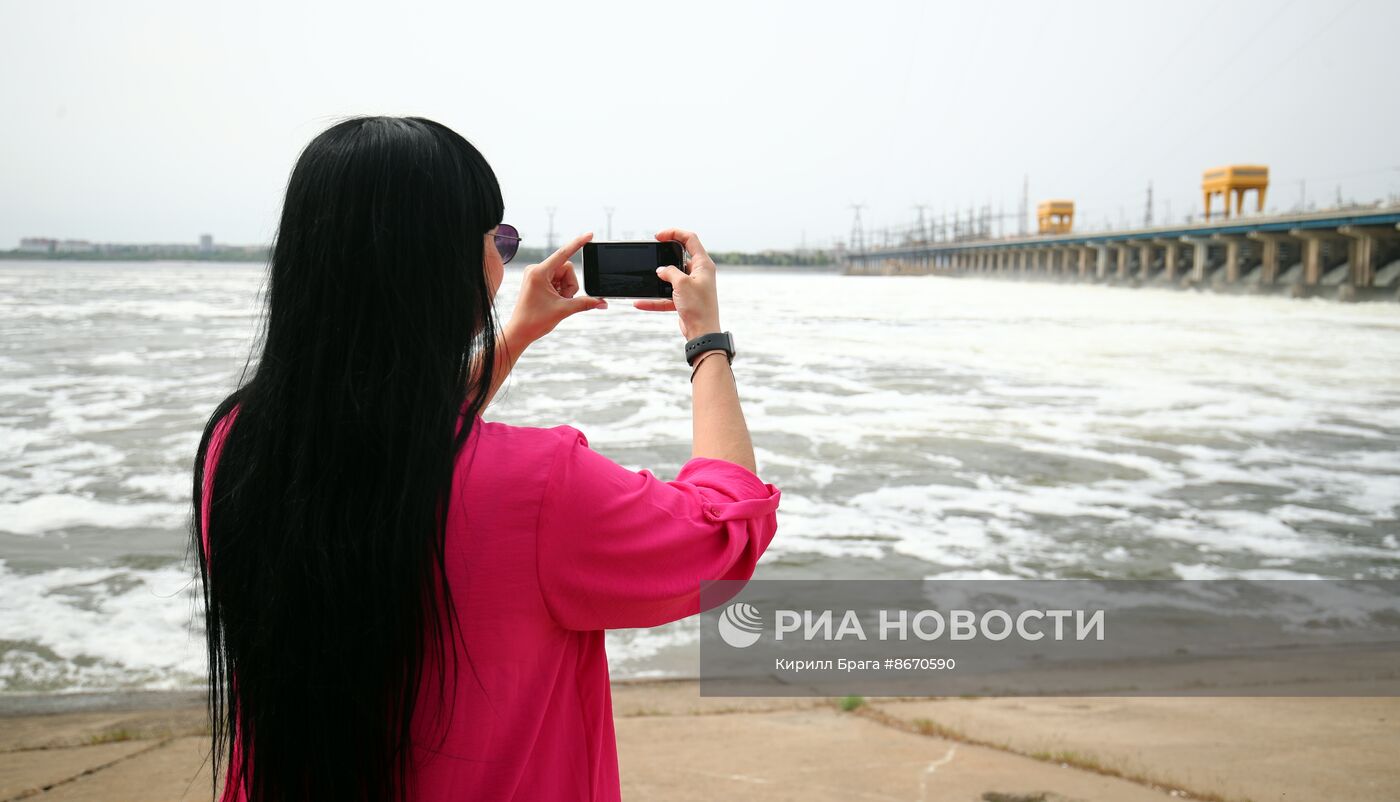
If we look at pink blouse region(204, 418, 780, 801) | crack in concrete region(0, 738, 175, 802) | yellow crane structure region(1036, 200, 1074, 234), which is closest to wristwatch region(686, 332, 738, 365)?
pink blouse region(204, 418, 780, 801)

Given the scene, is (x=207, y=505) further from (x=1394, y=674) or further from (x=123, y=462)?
(x=123, y=462)

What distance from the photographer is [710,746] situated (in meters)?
3.65

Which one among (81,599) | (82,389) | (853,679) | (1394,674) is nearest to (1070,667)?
(853,679)

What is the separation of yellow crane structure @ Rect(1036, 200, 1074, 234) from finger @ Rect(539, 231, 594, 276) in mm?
95916

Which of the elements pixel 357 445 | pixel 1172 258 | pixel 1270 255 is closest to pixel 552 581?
pixel 357 445

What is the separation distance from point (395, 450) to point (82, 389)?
16.0 m

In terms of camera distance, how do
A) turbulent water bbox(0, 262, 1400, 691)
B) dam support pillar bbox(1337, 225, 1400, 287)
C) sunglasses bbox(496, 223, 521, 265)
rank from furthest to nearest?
dam support pillar bbox(1337, 225, 1400, 287) < turbulent water bbox(0, 262, 1400, 691) < sunglasses bbox(496, 223, 521, 265)

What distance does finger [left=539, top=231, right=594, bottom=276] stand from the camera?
1.49m

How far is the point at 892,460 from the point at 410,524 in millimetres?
8924

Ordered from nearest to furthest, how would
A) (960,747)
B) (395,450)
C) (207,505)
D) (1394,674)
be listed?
(395,450) < (207,505) < (960,747) < (1394,674)

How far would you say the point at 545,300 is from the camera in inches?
60.3

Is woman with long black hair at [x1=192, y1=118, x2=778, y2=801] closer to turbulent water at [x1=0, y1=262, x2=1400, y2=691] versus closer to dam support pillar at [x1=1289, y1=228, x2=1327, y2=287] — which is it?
turbulent water at [x1=0, y1=262, x2=1400, y2=691]

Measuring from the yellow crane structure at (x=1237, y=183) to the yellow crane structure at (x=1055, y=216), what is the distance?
111 feet

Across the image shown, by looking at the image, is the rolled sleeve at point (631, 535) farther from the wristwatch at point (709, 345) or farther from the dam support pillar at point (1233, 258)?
the dam support pillar at point (1233, 258)
